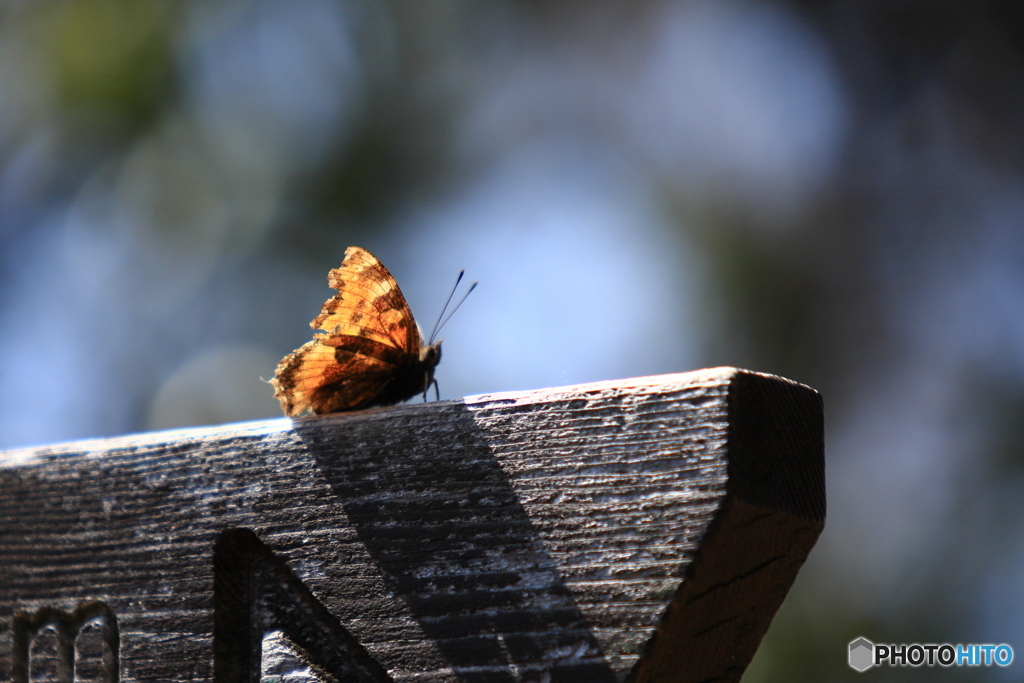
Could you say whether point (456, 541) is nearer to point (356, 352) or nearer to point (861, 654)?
point (356, 352)

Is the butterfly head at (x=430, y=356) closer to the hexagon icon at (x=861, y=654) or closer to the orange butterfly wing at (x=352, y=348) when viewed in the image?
the orange butterfly wing at (x=352, y=348)

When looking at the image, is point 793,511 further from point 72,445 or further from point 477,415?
point 72,445

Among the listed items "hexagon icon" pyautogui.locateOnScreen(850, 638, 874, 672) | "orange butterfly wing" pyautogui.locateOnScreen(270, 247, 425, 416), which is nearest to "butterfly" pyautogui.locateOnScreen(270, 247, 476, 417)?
"orange butterfly wing" pyautogui.locateOnScreen(270, 247, 425, 416)

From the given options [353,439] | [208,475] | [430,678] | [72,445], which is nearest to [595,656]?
[430,678]

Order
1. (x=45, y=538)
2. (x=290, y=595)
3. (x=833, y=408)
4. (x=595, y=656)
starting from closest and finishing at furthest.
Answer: (x=595, y=656), (x=290, y=595), (x=45, y=538), (x=833, y=408)

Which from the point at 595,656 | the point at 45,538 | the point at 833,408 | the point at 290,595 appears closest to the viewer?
the point at 595,656

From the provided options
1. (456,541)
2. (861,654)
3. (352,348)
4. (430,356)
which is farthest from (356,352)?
(861,654)

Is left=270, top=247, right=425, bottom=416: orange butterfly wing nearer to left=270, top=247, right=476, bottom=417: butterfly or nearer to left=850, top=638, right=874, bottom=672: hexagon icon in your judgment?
left=270, top=247, right=476, bottom=417: butterfly
